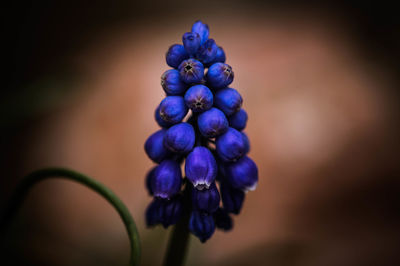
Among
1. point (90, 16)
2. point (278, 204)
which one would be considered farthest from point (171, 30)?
point (278, 204)

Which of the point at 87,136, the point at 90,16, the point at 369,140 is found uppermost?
the point at 90,16

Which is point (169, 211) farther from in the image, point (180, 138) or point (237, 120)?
point (237, 120)

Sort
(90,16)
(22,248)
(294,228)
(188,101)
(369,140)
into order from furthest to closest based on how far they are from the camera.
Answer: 1. (90,16)
2. (369,140)
3. (294,228)
4. (22,248)
5. (188,101)

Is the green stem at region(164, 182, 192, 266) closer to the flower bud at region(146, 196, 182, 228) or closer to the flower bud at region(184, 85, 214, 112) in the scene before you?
the flower bud at region(146, 196, 182, 228)

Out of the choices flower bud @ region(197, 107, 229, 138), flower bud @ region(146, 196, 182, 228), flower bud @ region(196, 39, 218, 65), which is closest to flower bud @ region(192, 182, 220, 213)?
flower bud @ region(146, 196, 182, 228)

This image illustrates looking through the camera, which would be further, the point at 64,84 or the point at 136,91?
the point at 136,91

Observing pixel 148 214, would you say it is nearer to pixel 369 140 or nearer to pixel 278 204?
pixel 278 204
